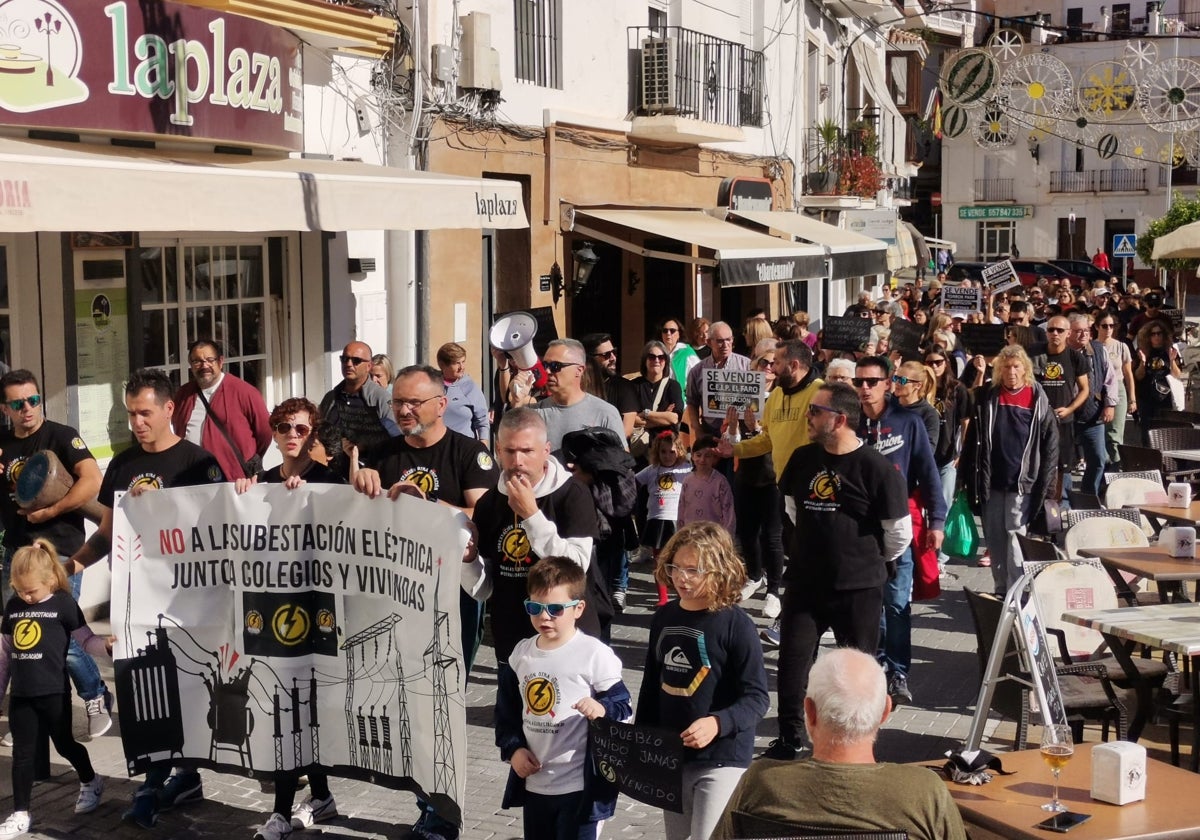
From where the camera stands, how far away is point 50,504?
7480 mm

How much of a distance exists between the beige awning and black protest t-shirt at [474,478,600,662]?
324 cm

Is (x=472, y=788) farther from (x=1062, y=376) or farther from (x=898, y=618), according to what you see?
(x=1062, y=376)

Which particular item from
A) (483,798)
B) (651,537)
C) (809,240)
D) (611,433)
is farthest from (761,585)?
(809,240)

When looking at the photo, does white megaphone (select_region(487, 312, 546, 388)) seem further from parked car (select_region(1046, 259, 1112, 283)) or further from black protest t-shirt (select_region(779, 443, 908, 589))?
parked car (select_region(1046, 259, 1112, 283))

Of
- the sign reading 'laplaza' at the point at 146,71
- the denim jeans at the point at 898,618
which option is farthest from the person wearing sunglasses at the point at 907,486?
the sign reading 'laplaza' at the point at 146,71

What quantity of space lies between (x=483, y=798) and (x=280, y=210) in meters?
4.32

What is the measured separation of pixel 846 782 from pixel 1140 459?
845 cm

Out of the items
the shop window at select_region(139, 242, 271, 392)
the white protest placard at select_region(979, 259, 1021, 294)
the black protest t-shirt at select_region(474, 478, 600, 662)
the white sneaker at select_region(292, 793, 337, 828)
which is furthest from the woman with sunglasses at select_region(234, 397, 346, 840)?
the white protest placard at select_region(979, 259, 1021, 294)

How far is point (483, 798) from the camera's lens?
6.76 metres

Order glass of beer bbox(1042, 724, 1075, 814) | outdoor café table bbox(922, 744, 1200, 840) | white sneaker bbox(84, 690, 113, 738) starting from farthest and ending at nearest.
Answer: white sneaker bbox(84, 690, 113, 738), glass of beer bbox(1042, 724, 1075, 814), outdoor café table bbox(922, 744, 1200, 840)

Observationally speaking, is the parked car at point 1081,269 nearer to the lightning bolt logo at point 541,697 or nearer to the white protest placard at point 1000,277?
the white protest placard at point 1000,277

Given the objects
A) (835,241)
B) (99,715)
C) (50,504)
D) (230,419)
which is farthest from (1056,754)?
(835,241)

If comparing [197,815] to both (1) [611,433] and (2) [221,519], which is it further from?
(1) [611,433]

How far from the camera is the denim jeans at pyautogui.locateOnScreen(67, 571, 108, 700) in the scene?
23.6 feet
